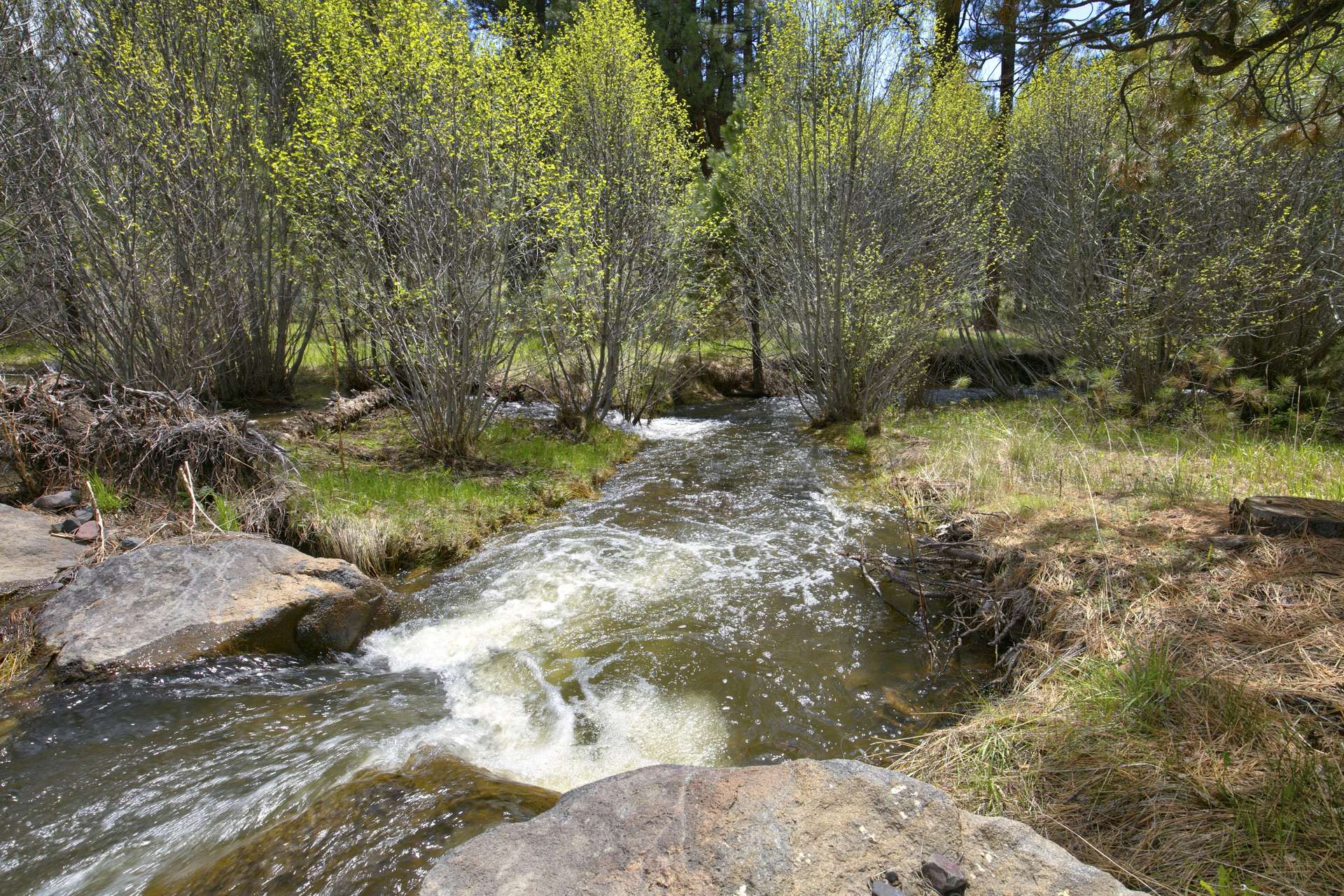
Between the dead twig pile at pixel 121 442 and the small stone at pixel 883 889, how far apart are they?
5.88 meters

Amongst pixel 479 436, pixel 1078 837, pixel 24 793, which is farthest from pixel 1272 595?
pixel 479 436

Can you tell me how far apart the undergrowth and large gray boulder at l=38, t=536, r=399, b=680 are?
11.6 ft

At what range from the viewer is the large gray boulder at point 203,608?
370 centimetres

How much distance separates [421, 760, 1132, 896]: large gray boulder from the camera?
1636 mm

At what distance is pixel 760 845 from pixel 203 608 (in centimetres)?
388

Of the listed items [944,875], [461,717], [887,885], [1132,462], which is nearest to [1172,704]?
[944,875]

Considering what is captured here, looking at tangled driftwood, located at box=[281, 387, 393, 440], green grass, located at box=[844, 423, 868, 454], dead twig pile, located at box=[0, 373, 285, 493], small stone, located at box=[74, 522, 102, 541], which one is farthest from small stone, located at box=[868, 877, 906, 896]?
green grass, located at box=[844, 423, 868, 454]

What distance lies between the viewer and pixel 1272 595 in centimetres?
304

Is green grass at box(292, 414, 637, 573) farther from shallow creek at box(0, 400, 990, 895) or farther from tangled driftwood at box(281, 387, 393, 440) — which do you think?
shallow creek at box(0, 400, 990, 895)

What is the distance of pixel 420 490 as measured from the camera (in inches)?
262

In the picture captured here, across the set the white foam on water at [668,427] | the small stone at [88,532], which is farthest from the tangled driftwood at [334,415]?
the white foam on water at [668,427]

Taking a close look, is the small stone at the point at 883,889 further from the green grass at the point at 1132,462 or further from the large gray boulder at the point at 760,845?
the green grass at the point at 1132,462

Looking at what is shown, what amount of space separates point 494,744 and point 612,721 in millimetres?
635

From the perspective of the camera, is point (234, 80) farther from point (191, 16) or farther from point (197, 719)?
point (197, 719)
